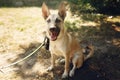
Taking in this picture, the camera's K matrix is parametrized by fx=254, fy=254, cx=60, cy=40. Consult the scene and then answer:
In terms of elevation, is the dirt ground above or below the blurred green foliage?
below

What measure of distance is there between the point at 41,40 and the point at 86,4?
3035 mm

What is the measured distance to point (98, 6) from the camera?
8703 millimetres

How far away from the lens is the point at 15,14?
8.85 metres

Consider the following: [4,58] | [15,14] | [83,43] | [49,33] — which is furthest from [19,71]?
[15,14]

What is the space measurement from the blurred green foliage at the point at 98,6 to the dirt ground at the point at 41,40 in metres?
0.40

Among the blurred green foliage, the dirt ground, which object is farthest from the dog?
the blurred green foliage

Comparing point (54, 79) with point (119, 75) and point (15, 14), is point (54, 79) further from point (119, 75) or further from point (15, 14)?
point (15, 14)

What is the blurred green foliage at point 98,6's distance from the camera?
862 centimetres

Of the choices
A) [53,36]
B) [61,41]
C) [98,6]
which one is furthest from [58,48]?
[98,6]

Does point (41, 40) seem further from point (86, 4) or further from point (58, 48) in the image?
point (86, 4)

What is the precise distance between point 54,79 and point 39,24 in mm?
3046

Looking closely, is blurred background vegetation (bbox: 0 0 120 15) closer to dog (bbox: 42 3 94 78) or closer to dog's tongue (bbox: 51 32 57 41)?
dog (bbox: 42 3 94 78)

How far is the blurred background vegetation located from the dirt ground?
403 millimetres

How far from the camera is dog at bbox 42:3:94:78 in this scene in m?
4.70
